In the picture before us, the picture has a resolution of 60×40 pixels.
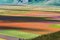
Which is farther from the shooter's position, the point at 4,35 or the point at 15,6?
the point at 15,6

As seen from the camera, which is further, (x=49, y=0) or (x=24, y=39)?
(x=49, y=0)

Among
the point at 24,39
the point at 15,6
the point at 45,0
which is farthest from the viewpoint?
the point at 15,6

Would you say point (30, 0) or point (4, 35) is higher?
point (30, 0)

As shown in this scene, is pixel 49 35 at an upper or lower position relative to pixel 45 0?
lower

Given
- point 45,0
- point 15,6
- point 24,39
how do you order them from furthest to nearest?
1. point 15,6
2. point 45,0
3. point 24,39

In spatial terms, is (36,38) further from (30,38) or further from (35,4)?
(35,4)

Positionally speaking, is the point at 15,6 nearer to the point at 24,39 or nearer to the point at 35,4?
the point at 35,4

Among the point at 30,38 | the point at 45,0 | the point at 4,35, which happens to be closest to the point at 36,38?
the point at 30,38

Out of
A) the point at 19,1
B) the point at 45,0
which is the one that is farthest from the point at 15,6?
the point at 45,0

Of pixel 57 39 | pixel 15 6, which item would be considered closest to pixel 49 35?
pixel 57 39
